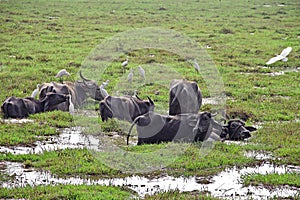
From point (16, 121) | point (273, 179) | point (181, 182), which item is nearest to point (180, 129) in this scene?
point (181, 182)

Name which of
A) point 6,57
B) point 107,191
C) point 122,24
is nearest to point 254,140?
point 107,191

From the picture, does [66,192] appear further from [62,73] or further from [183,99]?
[62,73]

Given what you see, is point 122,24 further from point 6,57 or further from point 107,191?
point 107,191

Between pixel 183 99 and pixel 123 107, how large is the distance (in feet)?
4.91

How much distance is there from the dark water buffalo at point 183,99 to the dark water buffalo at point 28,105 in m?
2.82

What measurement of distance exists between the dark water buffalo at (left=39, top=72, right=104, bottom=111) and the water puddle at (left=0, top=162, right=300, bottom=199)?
16.3ft

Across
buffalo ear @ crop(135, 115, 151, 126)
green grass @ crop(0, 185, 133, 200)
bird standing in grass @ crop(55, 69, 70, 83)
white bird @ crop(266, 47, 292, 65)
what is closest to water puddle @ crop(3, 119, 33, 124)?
buffalo ear @ crop(135, 115, 151, 126)

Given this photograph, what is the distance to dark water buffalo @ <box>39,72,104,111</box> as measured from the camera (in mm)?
14170

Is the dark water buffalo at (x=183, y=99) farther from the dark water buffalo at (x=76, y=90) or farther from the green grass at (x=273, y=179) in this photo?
the green grass at (x=273, y=179)

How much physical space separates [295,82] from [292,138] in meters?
7.09

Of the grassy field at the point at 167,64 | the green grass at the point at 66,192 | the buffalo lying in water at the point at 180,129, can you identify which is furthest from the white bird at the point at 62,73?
the green grass at the point at 66,192

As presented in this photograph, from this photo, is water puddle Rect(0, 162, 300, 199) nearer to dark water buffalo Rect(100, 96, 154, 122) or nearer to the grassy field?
the grassy field

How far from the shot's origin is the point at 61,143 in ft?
35.2

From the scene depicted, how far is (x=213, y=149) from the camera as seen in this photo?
10.4 meters
